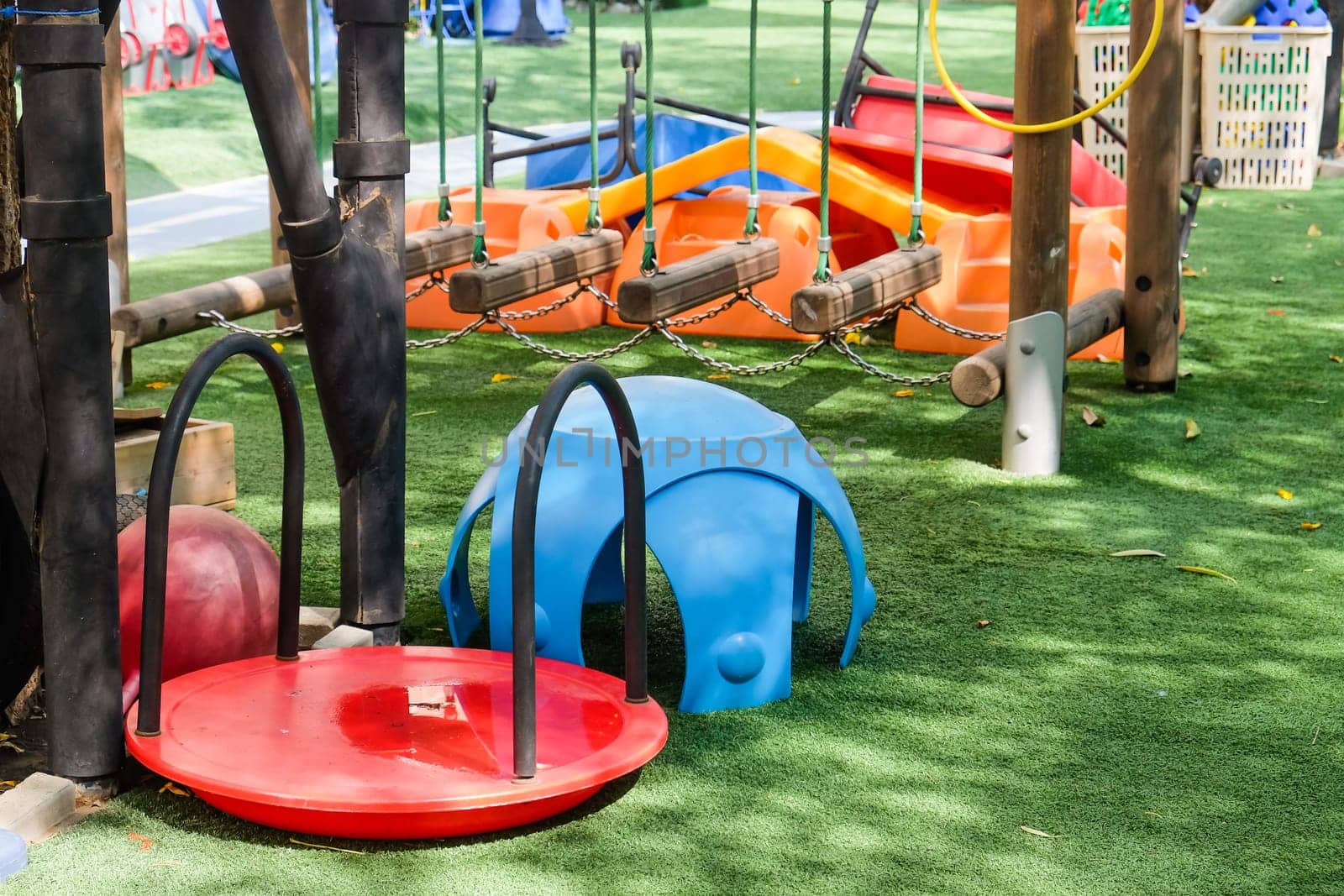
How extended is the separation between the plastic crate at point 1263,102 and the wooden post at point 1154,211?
4.88 m

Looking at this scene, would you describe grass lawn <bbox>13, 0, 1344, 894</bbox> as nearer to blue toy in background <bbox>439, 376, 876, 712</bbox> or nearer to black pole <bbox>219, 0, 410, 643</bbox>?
blue toy in background <bbox>439, 376, 876, 712</bbox>

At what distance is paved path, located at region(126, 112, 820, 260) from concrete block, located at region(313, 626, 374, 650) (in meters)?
5.99

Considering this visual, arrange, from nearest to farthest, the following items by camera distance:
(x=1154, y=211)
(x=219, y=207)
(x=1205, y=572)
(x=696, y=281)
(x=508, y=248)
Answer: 1. (x=1205, y=572)
2. (x=696, y=281)
3. (x=1154, y=211)
4. (x=508, y=248)
5. (x=219, y=207)

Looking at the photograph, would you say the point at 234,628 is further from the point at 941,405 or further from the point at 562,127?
the point at 562,127

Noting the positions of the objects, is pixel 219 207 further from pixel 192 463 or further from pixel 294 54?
pixel 192 463

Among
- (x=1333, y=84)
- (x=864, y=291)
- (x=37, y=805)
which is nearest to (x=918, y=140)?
(x=864, y=291)

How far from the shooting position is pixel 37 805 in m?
2.61

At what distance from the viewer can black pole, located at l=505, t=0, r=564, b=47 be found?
2134 centimetres

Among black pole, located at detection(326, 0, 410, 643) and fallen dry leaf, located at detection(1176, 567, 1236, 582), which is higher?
black pole, located at detection(326, 0, 410, 643)

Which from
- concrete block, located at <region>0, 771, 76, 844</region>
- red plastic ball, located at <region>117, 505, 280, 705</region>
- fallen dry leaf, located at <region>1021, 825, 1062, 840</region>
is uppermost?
red plastic ball, located at <region>117, 505, 280, 705</region>

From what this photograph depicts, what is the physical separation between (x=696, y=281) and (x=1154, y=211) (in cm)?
200

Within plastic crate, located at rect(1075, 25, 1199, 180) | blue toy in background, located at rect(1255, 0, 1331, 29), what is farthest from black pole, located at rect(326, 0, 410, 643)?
blue toy in background, located at rect(1255, 0, 1331, 29)

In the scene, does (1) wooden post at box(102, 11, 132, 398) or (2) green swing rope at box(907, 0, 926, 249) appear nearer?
(2) green swing rope at box(907, 0, 926, 249)

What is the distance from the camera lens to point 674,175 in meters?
6.45
